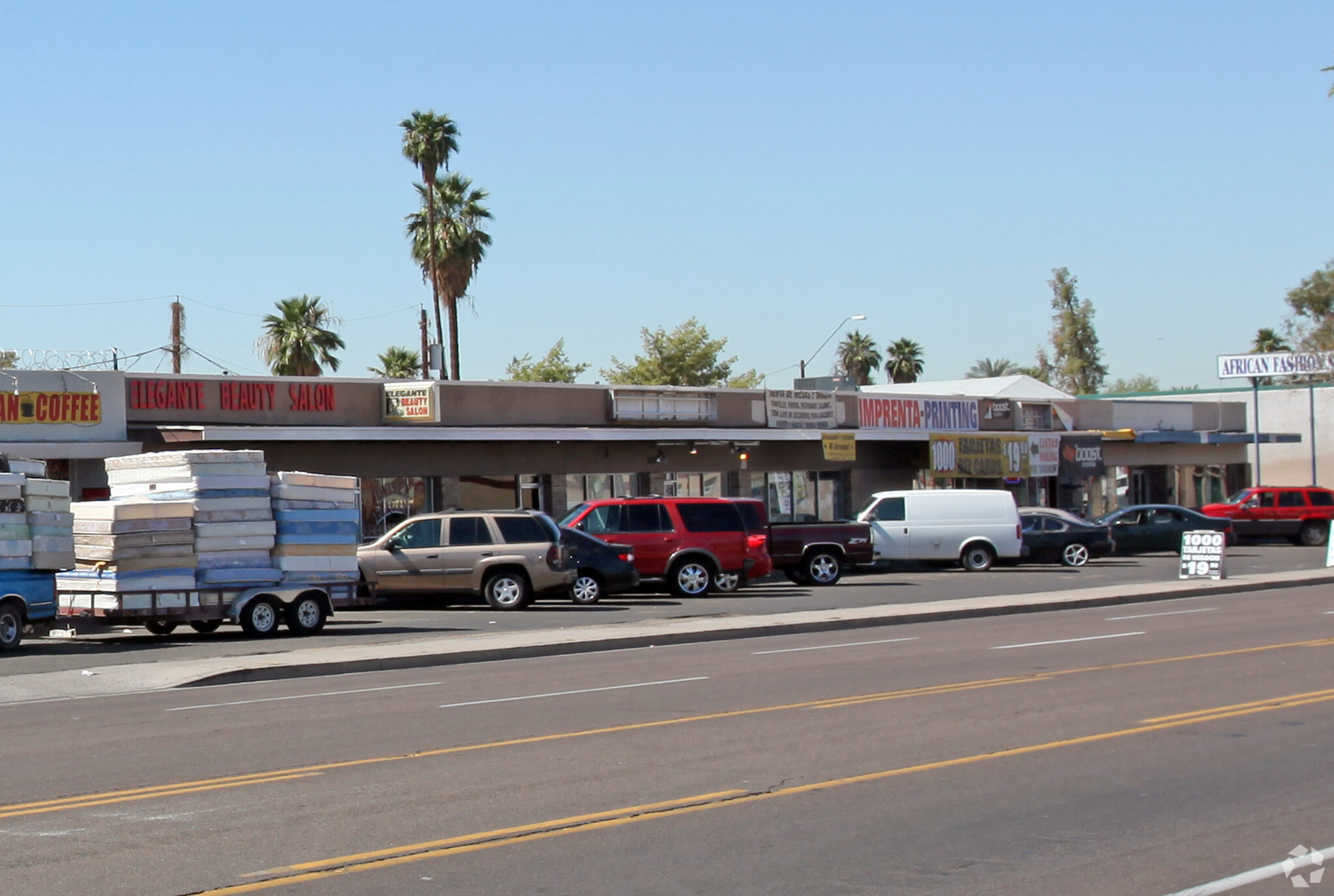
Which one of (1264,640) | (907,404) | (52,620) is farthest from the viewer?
(907,404)

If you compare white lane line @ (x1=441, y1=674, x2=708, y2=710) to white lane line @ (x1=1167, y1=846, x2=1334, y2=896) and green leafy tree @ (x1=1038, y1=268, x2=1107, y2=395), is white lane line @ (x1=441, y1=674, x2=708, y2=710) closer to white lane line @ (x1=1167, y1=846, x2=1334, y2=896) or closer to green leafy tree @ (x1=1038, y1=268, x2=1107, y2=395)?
white lane line @ (x1=1167, y1=846, x2=1334, y2=896)

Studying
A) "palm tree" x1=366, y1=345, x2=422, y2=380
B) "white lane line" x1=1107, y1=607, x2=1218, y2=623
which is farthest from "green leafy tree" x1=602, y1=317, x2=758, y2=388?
"white lane line" x1=1107, y1=607, x2=1218, y2=623

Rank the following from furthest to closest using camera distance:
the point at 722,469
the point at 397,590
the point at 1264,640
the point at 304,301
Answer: the point at 304,301 < the point at 722,469 < the point at 397,590 < the point at 1264,640

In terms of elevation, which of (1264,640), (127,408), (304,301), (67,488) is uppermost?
(304,301)

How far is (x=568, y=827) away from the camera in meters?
7.64

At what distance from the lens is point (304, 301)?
5100cm

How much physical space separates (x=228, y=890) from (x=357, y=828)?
4.10 feet

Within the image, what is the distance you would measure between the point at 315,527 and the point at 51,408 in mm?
9611

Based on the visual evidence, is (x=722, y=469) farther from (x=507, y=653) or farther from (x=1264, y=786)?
(x=1264, y=786)

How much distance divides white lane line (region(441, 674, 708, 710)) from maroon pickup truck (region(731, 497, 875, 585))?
15886 mm

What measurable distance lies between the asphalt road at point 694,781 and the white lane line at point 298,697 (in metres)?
0.06

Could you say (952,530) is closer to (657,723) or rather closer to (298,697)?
(298,697)

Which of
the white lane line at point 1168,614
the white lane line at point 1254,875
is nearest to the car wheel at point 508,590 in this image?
the white lane line at point 1168,614

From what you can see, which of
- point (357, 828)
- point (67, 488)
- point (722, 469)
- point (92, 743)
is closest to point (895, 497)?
point (722, 469)
